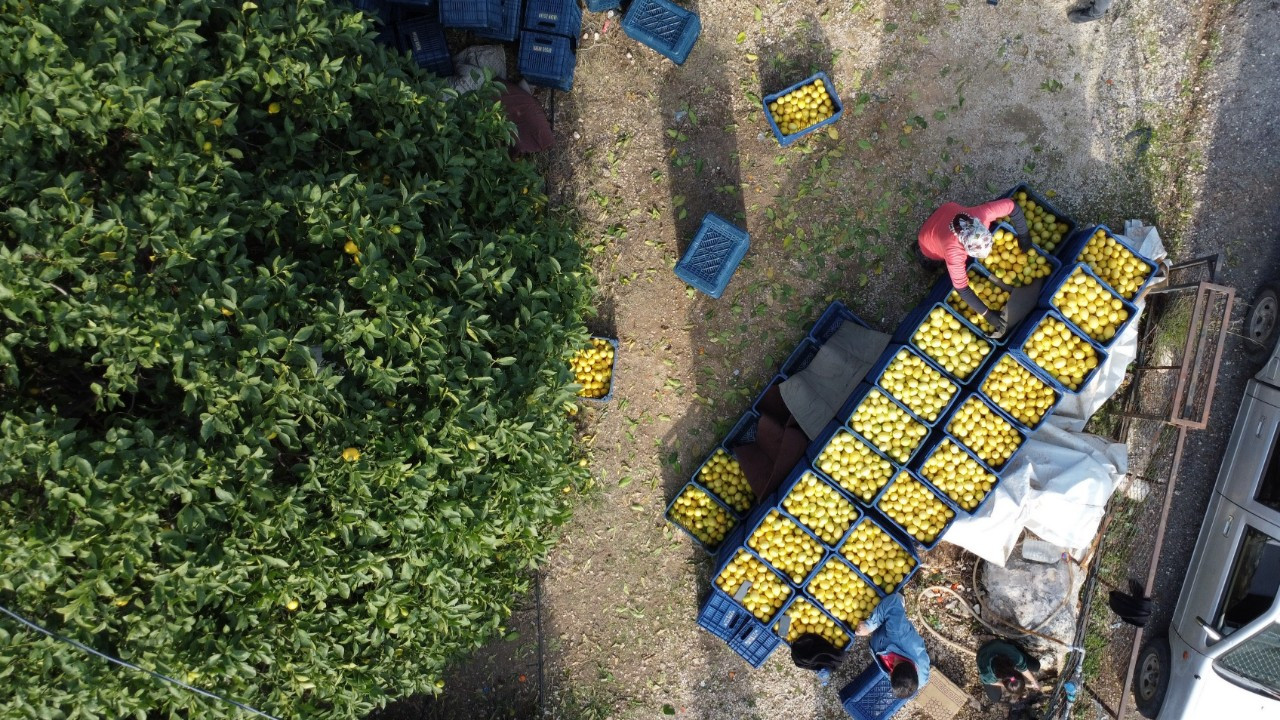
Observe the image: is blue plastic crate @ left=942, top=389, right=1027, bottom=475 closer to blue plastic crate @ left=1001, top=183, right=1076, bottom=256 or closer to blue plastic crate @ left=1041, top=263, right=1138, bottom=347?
blue plastic crate @ left=1041, top=263, right=1138, bottom=347

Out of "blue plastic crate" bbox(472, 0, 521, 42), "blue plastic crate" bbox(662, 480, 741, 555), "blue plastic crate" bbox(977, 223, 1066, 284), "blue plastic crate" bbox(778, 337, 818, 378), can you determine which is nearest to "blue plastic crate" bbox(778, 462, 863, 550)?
"blue plastic crate" bbox(662, 480, 741, 555)

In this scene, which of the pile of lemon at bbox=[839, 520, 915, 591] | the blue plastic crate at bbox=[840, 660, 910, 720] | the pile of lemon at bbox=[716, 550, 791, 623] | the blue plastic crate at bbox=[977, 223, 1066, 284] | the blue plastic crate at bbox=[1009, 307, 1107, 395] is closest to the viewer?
the blue plastic crate at bbox=[1009, 307, 1107, 395]

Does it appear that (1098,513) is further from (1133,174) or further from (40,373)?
(40,373)

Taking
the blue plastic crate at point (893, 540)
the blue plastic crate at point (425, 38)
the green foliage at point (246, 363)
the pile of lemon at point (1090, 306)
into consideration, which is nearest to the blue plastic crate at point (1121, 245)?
the pile of lemon at point (1090, 306)

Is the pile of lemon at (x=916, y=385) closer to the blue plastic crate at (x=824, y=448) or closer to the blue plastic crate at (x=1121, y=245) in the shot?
the blue plastic crate at (x=824, y=448)

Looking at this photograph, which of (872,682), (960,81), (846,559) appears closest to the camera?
(846,559)

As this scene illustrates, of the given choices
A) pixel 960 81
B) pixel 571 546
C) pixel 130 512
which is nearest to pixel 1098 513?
pixel 960 81
